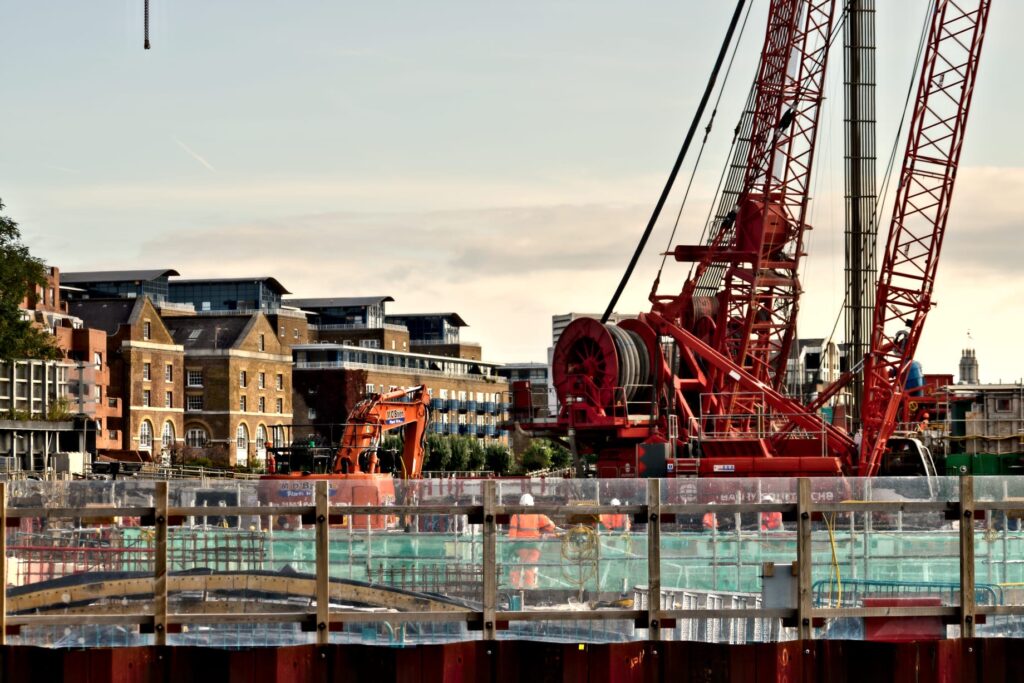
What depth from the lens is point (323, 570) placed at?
18453 millimetres

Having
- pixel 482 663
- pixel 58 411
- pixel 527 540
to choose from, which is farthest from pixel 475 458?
pixel 482 663

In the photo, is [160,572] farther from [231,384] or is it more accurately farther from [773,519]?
[231,384]

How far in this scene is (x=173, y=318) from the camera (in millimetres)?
159500

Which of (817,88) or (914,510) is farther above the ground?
(817,88)

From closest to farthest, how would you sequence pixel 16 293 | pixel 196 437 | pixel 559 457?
pixel 16 293 → pixel 196 437 → pixel 559 457

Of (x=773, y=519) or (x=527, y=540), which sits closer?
(x=773, y=519)

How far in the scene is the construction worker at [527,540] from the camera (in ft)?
61.5

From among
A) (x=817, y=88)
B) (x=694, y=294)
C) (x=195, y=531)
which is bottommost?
(x=195, y=531)

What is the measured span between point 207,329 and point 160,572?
462 ft

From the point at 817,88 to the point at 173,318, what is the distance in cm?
10222

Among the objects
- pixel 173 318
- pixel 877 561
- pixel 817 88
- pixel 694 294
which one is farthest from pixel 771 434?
pixel 173 318

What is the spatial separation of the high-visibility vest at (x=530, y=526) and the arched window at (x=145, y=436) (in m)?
125

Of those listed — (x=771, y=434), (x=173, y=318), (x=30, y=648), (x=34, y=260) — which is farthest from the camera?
(x=173, y=318)

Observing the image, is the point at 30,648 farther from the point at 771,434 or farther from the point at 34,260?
the point at 34,260
